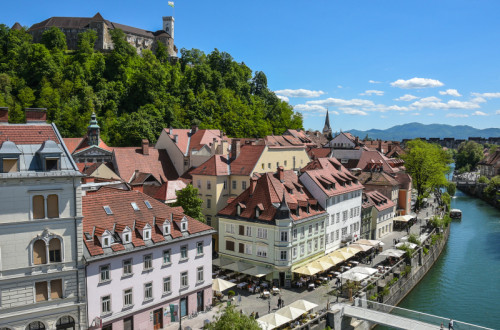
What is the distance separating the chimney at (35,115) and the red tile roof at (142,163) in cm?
2823

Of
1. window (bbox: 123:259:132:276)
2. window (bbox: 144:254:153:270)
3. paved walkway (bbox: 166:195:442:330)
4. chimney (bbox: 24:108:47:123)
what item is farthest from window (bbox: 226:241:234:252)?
chimney (bbox: 24:108:47:123)

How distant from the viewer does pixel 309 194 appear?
4106 cm

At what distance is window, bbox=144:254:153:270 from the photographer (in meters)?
26.1

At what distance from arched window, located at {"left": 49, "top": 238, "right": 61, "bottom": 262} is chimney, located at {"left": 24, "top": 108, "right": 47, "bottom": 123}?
712 centimetres

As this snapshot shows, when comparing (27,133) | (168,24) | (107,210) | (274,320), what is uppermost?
(168,24)

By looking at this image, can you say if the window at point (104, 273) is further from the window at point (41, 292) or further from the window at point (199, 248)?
the window at point (199, 248)

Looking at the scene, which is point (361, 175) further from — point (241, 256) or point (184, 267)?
point (184, 267)

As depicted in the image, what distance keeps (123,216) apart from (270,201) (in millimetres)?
13530

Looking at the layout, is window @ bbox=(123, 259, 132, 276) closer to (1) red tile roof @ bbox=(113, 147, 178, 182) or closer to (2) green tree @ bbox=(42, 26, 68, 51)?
(1) red tile roof @ bbox=(113, 147, 178, 182)

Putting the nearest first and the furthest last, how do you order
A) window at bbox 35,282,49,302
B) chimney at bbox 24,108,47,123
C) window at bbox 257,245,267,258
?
1. window at bbox 35,282,49,302
2. chimney at bbox 24,108,47,123
3. window at bbox 257,245,267,258

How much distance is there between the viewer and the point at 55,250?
22.3 metres

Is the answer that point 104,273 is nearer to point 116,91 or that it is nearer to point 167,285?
point 167,285

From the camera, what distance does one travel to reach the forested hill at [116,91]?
7856 centimetres

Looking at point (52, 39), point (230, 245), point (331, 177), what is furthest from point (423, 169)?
point (52, 39)
